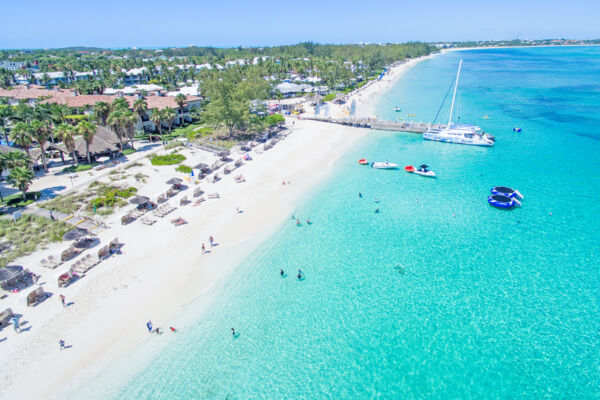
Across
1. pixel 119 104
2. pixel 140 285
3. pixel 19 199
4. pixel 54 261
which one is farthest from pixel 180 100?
pixel 140 285

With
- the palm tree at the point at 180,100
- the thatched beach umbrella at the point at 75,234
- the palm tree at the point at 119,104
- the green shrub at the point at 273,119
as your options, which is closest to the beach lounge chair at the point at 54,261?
the thatched beach umbrella at the point at 75,234

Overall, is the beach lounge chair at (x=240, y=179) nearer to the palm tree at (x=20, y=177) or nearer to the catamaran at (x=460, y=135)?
the palm tree at (x=20, y=177)

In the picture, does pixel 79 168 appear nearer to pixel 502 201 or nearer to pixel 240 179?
pixel 240 179

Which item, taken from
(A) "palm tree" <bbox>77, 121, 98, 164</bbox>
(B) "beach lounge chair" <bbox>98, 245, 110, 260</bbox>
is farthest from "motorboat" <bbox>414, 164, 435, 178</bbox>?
(A) "palm tree" <bbox>77, 121, 98, 164</bbox>

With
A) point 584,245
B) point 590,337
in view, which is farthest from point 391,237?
point 584,245

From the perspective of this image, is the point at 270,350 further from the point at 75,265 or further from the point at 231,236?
the point at 75,265

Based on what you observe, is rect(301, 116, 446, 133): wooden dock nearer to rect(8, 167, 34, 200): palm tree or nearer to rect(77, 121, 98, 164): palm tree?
rect(77, 121, 98, 164): palm tree
